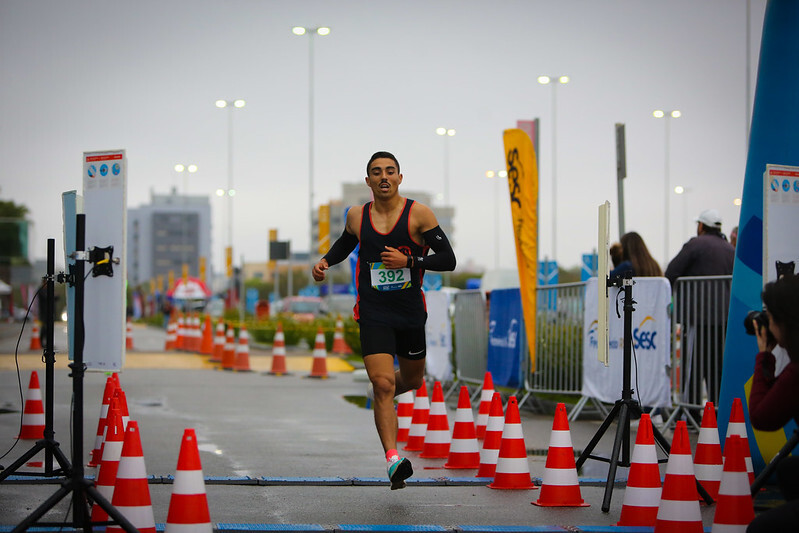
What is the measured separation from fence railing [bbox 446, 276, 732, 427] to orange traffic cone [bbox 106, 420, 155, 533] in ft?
22.2

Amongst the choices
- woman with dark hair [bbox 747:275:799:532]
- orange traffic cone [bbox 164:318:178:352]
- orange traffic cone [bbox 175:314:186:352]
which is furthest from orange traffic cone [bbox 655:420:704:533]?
orange traffic cone [bbox 164:318:178:352]

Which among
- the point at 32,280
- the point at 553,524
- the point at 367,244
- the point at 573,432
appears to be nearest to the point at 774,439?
the point at 553,524

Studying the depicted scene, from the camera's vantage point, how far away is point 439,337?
17453 millimetres

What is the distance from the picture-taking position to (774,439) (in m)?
7.65

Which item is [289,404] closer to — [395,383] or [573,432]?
[573,432]

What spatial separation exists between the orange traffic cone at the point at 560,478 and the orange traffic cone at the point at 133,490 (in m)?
2.44

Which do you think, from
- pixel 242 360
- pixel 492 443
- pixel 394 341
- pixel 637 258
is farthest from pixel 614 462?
pixel 242 360

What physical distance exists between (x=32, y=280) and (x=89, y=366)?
101m

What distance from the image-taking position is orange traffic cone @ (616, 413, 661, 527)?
6250mm

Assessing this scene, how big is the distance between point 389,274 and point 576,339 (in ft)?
19.7

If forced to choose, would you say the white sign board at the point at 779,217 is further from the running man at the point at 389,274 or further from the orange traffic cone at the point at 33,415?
the orange traffic cone at the point at 33,415

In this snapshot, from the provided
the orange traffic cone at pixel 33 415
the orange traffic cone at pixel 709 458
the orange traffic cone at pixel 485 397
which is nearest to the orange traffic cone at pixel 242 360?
the orange traffic cone at pixel 33 415

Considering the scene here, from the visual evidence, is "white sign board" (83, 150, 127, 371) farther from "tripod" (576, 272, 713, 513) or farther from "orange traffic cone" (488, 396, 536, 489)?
"tripod" (576, 272, 713, 513)

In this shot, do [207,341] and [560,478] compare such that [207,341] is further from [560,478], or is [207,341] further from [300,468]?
[560,478]
